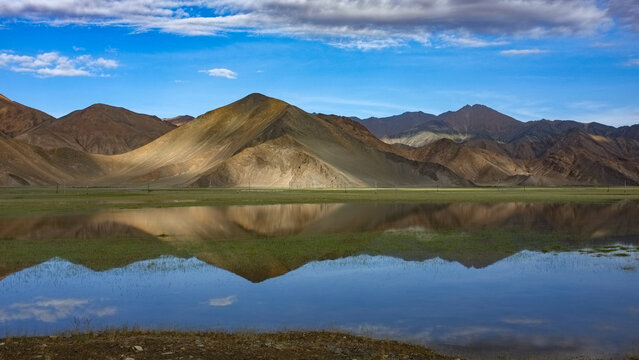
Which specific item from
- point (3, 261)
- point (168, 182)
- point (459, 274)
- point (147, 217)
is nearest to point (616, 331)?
point (459, 274)

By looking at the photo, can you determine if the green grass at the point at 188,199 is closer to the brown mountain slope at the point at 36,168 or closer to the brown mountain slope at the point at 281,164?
the brown mountain slope at the point at 281,164

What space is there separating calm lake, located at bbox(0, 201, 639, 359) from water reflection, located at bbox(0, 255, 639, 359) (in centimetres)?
6

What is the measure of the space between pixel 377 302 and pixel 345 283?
3.43 m

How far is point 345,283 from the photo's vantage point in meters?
21.9

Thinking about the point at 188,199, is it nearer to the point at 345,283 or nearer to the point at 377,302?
the point at 345,283

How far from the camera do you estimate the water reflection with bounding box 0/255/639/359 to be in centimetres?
1488

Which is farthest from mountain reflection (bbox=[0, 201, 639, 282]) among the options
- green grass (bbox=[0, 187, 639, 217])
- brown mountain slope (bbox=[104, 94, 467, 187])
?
brown mountain slope (bbox=[104, 94, 467, 187])

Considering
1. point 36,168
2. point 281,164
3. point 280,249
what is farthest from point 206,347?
point 36,168

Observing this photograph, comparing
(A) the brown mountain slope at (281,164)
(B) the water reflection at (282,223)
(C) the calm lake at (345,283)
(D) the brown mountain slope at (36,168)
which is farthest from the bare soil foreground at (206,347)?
(D) the brown mountain slope at (36,168)

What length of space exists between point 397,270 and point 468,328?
9.44 metres

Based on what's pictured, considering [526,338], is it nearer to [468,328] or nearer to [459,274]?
[468,328]

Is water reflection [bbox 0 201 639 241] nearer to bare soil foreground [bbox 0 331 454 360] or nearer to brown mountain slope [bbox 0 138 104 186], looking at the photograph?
bare soil foreground [bbox 0 331 454 360]

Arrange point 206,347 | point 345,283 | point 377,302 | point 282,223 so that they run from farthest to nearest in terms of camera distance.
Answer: point 282,223
point 345,283
point 377,302
point 206,347

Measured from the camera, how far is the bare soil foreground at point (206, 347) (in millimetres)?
12195
